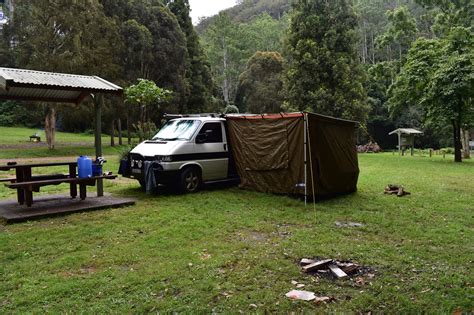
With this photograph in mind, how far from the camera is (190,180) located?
10.3 m

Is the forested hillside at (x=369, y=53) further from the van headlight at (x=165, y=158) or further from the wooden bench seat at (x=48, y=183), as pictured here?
the wooden bench seat at (x=48, y=183)

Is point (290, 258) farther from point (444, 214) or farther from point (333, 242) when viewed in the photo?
point (444, 214)

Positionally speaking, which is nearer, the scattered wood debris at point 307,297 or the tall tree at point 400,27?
the scattered wood debris at point 307,297

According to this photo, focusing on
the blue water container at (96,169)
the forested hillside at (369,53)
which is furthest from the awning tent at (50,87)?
the forested hillside at (369,53)

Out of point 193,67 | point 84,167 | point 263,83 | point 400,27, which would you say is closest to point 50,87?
point 84,167

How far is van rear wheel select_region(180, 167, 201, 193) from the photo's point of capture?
10047 millimetres

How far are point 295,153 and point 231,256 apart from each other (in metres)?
4.53

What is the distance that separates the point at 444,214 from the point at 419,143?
35.8 meters

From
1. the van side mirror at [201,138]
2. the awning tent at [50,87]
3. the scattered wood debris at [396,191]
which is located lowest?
the scattered wood debris at [396,191]

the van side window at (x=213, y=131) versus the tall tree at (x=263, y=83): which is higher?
the tall tree at (x=263, y=83)

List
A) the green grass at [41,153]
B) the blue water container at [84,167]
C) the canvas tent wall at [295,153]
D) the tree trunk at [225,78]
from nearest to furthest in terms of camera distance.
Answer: the blue water container at [84,167] → the canvas tent wall at [295,153] → the green grass at [41,153] → the tree trunk at [225,78]

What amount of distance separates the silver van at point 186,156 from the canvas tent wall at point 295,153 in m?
0.42

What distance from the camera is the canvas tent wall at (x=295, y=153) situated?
9367 millimetres

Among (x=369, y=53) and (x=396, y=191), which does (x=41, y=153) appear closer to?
(x=396, y=191)
